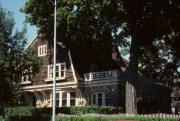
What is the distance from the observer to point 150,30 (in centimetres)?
3894

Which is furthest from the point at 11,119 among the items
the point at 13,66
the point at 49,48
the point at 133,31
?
the point at 49,48

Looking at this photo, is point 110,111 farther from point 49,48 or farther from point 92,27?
point 49,48

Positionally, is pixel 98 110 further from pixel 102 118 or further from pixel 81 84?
pixel 102 118

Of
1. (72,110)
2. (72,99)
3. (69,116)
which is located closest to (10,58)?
(69,116)

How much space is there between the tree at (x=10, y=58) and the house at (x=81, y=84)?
24.7 ft

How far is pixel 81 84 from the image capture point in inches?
1871

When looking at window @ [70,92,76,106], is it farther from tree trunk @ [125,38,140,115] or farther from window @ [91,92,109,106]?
tree trunk @ [125,38,140,115]

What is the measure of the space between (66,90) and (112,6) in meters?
17.5

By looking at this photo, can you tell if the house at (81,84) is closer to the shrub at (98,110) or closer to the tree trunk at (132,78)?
the shrub at (98,110)

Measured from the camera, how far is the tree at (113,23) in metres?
35.7

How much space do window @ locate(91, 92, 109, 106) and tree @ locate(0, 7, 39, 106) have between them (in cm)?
1274

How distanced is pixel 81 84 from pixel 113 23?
11558 millimetres

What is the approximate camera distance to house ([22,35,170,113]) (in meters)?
46.2

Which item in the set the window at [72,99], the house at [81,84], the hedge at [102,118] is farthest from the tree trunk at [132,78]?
the window at [72,99]
